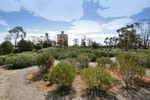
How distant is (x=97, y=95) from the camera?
3744 mm

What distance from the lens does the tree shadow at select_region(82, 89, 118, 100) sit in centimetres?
351

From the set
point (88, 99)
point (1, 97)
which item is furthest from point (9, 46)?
point (88, 99)

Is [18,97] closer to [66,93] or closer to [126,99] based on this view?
[66,93]

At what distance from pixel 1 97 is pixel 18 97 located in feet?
3.04

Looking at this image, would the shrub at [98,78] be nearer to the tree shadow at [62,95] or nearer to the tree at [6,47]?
the tree shadow at [62,95]

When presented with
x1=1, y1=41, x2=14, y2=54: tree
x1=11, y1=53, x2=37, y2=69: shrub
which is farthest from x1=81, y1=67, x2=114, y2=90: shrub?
x1=1, y1=41, x2=14, y2=54: tree

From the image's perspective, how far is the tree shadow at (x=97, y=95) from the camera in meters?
3.51

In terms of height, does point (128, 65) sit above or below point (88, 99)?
above

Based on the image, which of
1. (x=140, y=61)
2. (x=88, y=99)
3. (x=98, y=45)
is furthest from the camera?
(x=98, y=45)

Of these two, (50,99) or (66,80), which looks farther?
(66,80)

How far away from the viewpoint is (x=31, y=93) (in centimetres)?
402

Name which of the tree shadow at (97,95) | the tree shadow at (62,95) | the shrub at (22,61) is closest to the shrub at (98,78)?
the tree shadow at (97,95)

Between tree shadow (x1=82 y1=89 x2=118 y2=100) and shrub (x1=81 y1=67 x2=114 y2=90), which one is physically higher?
shrub (x1=81 y1=67 x2=114 y2=90)

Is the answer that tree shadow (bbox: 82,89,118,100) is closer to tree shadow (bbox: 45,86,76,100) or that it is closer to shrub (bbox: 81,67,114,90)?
shrub (bbox: 81,67,114,90)
